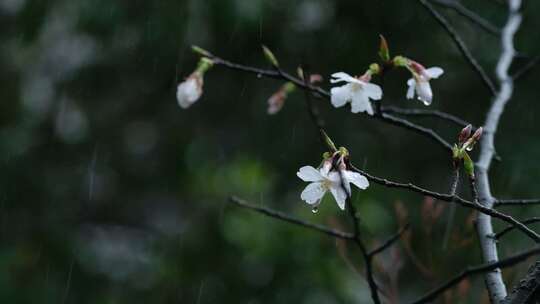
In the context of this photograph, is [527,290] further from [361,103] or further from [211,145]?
[211,145]

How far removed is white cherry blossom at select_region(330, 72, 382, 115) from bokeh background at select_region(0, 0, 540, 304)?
1.38 m

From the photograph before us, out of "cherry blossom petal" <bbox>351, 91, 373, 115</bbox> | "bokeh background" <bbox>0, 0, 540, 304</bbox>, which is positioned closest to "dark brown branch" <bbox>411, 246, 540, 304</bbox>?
"cherry blossom petal" <bbox>351, 91, 373, 115</bbox>

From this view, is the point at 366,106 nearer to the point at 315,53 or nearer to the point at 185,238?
the point at 185,238

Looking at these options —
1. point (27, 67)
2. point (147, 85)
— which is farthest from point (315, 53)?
point (27, 67)

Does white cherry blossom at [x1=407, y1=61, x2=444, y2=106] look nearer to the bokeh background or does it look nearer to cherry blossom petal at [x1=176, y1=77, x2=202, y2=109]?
cherry blossom petal at [x1=176, y1=77, x2=202, y2=109]

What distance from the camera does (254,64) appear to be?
4.07 m

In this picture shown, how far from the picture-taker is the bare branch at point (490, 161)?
1181mm

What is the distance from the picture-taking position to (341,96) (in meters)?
1.43

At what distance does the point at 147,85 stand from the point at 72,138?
62cm

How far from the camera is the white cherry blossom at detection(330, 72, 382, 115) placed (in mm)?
1399

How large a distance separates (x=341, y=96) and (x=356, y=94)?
31mm

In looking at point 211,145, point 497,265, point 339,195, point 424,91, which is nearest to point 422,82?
point 424,91

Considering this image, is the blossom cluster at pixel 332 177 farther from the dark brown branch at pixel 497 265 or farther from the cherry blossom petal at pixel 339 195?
the dark brown branch at pixel 497 265

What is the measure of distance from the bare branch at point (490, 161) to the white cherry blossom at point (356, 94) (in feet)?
0.99
